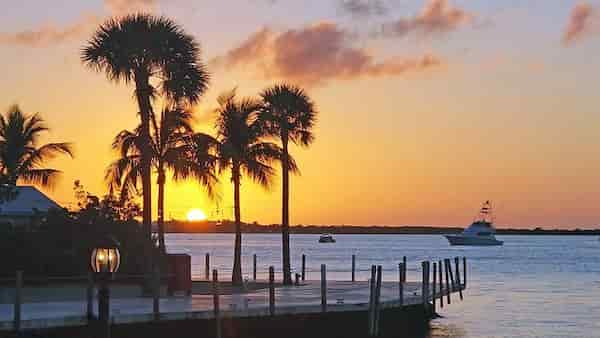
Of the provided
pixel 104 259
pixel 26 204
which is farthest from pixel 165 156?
pixel 104 259

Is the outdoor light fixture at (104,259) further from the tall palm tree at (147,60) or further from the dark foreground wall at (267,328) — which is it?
the tall palm tree at (147,60)

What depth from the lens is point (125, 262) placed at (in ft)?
131

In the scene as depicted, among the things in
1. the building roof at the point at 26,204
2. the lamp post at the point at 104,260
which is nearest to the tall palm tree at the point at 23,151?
the building roof at the point at 26,204

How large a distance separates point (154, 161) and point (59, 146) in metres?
14.1

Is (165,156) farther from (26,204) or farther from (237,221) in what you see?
(237,221)

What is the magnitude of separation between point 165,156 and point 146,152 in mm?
2374

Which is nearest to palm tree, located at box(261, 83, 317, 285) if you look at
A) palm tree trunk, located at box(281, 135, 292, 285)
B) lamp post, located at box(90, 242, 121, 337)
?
palm tree trunk, located at box(281, 135, 292, 285)

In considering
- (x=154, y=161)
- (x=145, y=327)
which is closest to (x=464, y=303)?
(x=154, y=161)

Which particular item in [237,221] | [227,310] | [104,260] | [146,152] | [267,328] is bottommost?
[267,328]

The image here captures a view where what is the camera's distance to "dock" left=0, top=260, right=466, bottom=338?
28.3 metres

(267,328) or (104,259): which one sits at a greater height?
(104,259)

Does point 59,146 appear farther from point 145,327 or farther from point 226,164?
point 145,327

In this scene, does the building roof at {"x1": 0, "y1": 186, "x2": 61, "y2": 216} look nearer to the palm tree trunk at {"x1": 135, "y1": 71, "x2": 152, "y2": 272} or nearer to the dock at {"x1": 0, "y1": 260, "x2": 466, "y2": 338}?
the palm tree trunk at {"x1": 135, "y1": 71, "x2": 152, "y2": 272}

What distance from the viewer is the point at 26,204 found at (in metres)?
44.0
